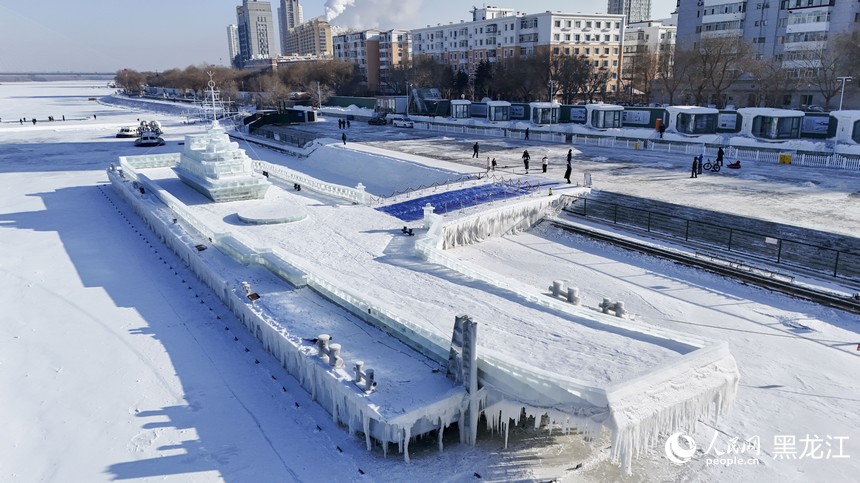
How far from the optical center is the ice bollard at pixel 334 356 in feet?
40.5

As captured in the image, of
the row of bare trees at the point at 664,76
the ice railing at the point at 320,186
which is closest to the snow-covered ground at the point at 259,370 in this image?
the ice railing at the point at 320,186

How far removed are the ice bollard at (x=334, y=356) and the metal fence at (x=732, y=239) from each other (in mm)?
15585

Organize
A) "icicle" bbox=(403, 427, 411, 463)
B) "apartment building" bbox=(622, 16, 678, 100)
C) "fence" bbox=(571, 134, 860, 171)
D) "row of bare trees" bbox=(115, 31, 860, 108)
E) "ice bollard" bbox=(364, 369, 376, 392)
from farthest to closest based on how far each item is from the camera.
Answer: "apartment building" bbox=(622, 16, 678, 100)
"row of bare trees" bbox=(115, 31, 860, 108)
"fence" bbox=(571, 134, 860, 171)
"ice bollard" bbox=(364, 369, 376, 392)
"icicle" bbox=(403, 427, 411, 463)

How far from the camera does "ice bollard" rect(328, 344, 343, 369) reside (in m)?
12.4

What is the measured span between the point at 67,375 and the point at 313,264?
24.1ft

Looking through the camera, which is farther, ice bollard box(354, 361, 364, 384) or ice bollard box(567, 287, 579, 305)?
ice bollard box(567, 287, 579, 305)

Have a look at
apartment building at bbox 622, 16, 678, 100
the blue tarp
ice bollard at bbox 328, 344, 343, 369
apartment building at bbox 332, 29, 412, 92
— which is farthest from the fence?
apartment building at bbox 332, 29, 412, 92

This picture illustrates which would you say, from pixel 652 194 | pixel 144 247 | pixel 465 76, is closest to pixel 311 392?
pixel 144 247

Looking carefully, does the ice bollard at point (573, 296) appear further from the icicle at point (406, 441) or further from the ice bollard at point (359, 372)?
the icicle at point (406, 441)

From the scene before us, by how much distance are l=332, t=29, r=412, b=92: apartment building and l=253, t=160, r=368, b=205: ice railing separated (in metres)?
102

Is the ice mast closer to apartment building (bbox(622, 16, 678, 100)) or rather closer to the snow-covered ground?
the snow-covered ground

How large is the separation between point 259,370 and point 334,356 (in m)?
2.90

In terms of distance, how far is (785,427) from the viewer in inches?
466

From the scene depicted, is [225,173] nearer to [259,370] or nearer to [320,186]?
[320,186]
